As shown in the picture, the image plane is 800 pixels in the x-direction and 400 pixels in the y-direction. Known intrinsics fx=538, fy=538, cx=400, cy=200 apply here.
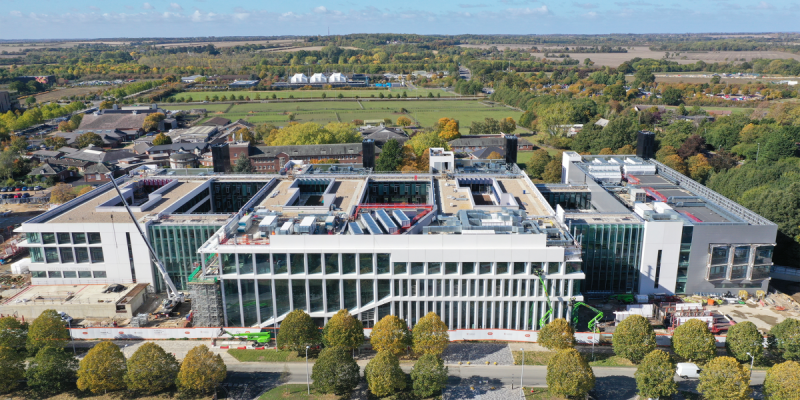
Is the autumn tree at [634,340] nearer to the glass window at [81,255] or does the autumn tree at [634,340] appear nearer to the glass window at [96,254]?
the glass window at [96,254]

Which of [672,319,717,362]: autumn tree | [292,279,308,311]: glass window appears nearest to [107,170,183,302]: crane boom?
[292,279,308,311]: glass window

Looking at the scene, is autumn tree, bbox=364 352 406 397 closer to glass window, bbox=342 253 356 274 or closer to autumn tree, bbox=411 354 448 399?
autumn tree, bbox=411 354 448 399

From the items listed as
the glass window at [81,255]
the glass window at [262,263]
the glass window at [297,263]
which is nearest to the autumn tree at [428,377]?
the glass window at [297,263]

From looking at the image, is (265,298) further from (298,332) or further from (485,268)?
(485,268)

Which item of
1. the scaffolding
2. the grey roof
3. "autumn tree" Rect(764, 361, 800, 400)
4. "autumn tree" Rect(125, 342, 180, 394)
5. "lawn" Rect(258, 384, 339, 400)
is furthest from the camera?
the grey roof

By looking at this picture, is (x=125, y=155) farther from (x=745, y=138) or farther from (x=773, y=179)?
(x=745, y=138)

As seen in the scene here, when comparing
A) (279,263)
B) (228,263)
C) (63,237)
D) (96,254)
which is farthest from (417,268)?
(63,237)
